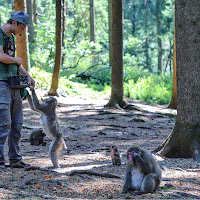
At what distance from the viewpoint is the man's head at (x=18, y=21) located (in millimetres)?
5568

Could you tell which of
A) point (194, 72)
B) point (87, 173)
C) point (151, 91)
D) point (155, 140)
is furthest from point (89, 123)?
point (151, 91)

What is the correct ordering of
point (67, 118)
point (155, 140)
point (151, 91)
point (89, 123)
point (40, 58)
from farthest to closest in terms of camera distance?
point (40, 58) → point (151, 91) → point (67, 118) → point (89, 123) → point (155, 140)

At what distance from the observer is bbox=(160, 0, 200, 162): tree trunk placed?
23.8 ft

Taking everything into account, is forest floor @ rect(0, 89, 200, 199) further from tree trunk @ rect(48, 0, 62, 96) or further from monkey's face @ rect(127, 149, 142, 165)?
tree trunk @ rect(48, 0, 62, 96)

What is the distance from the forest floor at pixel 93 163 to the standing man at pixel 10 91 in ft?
1.65

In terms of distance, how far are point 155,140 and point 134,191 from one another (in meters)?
5.17

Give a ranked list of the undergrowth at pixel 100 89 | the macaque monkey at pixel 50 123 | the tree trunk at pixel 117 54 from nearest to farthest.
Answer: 1. the macaque monkey at pixel 50 123
2. the tree trunk at pixel 117 54
3. the undergrowth at pixel 100 89

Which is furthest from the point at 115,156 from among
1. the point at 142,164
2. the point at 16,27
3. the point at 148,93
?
the point at 148,93

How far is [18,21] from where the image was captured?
5578 mm

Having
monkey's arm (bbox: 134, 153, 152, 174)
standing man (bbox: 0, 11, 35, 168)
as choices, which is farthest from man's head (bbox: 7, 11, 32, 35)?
monkey's arm (bbox: 134, 153, 152, 174)

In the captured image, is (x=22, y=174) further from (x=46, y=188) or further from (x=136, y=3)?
(x=136, y=3)

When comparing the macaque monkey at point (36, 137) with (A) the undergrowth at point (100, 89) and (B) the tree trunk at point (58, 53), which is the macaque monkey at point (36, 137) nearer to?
(B) the tree trunk at point (58, 53)

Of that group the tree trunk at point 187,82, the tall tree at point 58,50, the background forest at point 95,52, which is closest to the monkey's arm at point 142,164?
the tree trunk at point 187,82

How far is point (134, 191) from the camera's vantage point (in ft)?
15.6
